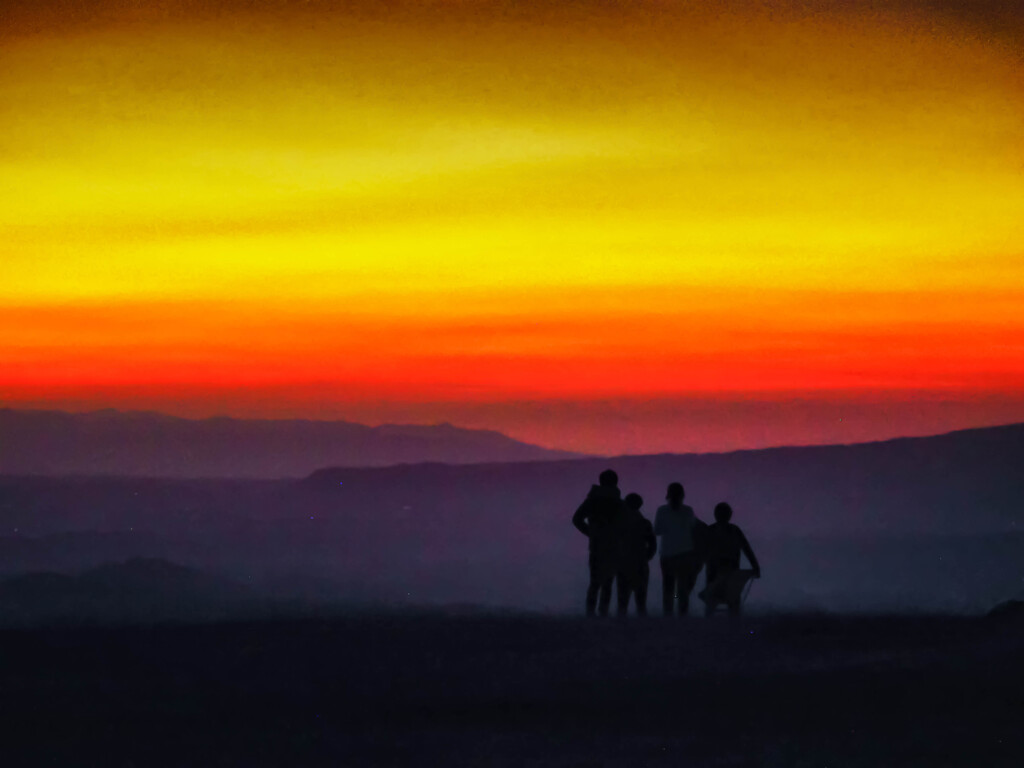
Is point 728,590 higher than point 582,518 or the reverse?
the reverse

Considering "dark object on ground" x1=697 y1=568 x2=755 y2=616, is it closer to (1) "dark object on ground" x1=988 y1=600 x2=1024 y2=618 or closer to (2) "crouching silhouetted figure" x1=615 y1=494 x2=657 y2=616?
(2) "crouching silhouetted figure" x1=615 y1=494 x2=657 y2=616

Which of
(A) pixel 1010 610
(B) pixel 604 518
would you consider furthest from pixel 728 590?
(A) pixel 1010 610

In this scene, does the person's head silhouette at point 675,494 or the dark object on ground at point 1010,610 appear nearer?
the dark object on ground at point 1010,610

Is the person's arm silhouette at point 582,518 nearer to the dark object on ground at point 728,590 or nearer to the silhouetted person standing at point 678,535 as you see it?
the silhouetted person standing at point 678,535

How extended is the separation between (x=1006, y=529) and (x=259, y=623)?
14714 centimetres

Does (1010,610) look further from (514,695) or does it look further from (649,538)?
(514,695)

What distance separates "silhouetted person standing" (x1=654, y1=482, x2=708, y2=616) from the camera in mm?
17594

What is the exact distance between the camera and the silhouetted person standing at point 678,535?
1759 centimetres

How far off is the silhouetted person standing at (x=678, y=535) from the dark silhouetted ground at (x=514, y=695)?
6.94 feet

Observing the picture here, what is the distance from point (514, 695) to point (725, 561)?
6.65m

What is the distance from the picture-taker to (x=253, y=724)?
10336mm

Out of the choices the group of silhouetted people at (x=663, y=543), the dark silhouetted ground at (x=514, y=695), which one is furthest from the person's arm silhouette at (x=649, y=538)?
the dark silhouetted ground at (x=514, y=695)

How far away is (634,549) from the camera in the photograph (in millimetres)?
17531

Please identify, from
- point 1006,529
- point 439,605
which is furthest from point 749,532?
point 439,605
